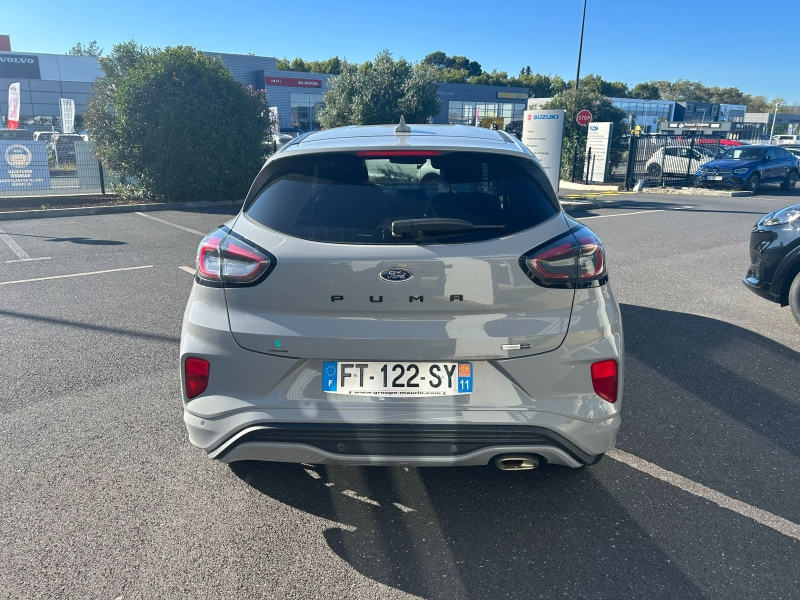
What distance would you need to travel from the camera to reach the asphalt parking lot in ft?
7.84

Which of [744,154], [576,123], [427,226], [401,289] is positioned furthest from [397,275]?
[744,154]

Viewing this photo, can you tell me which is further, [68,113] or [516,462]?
[68,113]

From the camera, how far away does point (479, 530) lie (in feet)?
8.84

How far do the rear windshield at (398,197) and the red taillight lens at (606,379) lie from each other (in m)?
0.68

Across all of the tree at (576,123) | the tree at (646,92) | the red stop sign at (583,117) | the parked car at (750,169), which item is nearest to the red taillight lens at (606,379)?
the red stop sign at (583,117)

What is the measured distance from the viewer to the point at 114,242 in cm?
998

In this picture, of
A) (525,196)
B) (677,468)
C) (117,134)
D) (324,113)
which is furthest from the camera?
(324,113)

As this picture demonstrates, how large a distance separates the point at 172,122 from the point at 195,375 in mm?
13854

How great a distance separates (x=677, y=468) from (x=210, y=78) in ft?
49.3

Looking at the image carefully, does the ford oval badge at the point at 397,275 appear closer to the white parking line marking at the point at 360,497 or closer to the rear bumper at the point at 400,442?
the rear bumper at the point at 400,442

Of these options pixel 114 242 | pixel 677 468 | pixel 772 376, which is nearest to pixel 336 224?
pixel 677 468

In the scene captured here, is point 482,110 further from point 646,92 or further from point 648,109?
point 646,92

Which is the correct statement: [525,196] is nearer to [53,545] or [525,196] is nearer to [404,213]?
[404,213]

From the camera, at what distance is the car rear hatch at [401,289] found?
8.00 feet
